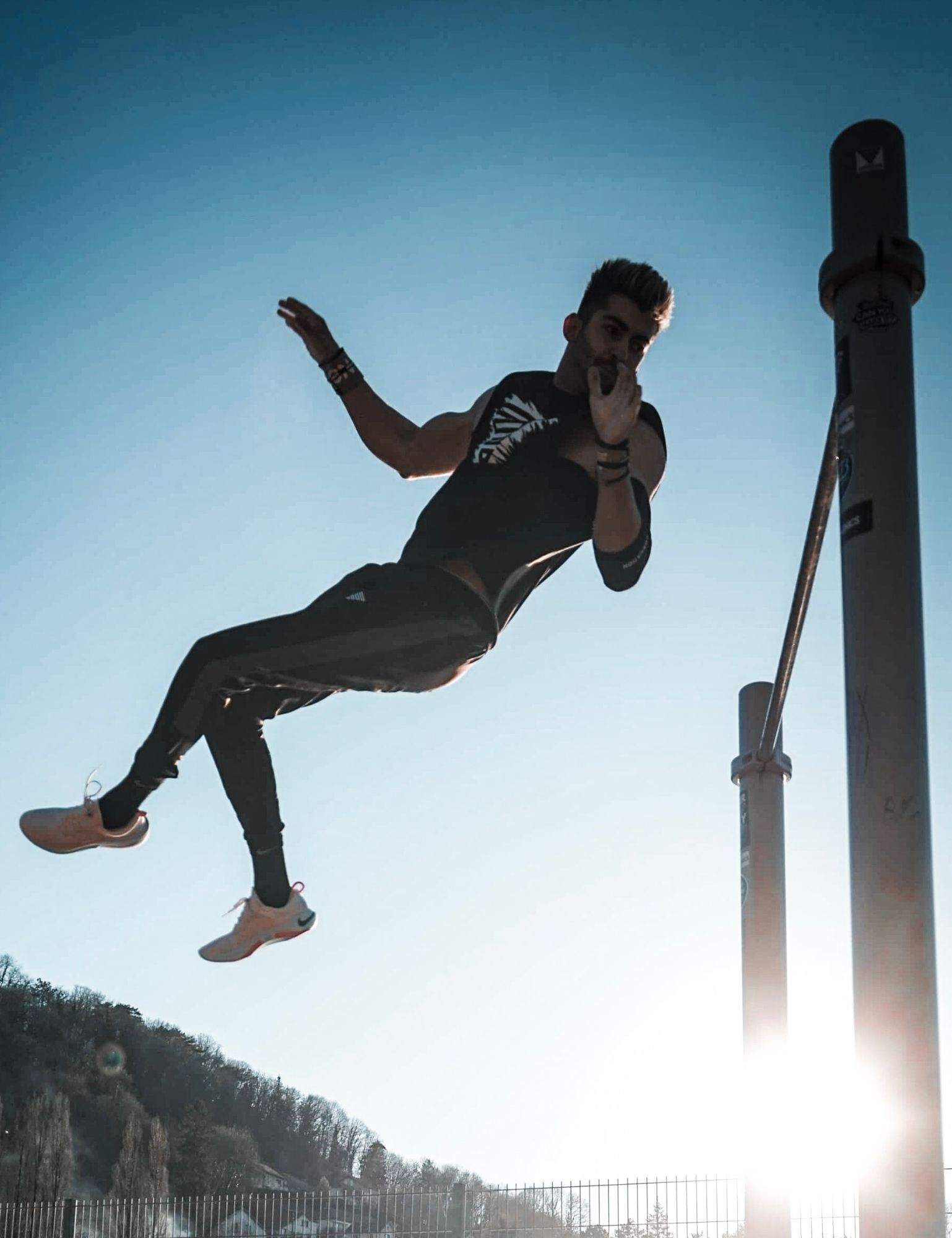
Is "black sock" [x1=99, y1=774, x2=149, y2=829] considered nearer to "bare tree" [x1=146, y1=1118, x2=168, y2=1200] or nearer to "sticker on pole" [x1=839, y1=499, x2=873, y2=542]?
"sticker on pole" [x1=839, y1=499, x2=873, y2=542]

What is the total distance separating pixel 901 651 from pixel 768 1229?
4.24 metres

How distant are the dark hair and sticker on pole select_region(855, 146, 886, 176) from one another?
63 centimetres

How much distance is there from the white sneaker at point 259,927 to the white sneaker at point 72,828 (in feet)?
1.20

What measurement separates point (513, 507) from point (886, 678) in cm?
111

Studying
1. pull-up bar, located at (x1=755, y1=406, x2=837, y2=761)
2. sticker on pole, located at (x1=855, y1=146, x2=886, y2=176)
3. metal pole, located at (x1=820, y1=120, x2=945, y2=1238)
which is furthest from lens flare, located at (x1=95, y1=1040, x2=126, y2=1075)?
sticker on pole, located at (x1=855, y1=146, x2=886, y2=176)

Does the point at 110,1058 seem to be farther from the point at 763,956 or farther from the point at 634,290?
the point at 634,290

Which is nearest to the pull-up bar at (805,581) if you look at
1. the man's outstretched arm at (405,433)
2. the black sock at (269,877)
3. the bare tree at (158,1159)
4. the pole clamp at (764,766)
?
the pole clamp at (764,766)

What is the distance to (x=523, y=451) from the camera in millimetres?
3609

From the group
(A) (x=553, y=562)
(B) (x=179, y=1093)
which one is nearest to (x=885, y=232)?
(A) (x=553, y=562)

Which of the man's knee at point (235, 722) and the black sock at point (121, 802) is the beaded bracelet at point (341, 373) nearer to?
the man's knee at point (235, 722)

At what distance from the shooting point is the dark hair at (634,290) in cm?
361

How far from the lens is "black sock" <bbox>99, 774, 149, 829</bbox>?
3.62 meters

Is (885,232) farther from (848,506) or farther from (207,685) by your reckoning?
(207,685)

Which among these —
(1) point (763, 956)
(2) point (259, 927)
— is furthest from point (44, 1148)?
(2) point (259, 927)
